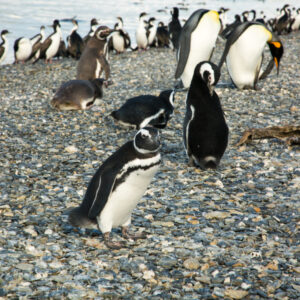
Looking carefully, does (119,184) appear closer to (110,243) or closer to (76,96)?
(110,243)

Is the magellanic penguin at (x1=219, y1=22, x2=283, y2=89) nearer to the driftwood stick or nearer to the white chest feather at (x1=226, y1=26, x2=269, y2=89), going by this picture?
the white chest feather at (x1=226, y1=26, x2=269, y2=89)

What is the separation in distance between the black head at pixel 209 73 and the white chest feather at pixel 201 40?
4062 mm

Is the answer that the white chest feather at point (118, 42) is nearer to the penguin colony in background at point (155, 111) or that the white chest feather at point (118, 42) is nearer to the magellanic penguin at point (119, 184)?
the penguin colony in background at point (155, 111)

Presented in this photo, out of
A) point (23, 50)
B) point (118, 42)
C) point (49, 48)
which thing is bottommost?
point (23, 50)

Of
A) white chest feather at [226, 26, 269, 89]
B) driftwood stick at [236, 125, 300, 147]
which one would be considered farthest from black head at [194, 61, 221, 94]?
white chest feather at [226, 26, 269, 89]

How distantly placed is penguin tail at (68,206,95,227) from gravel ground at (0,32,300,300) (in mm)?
145

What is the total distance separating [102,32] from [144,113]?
422cm

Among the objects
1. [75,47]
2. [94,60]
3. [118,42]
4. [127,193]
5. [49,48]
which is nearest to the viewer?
[127,193]

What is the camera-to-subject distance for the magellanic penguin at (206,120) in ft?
16.3

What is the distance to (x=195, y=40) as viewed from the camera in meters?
8.95

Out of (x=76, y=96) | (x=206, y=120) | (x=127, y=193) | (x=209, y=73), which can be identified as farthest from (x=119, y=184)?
(x=76, y=96)

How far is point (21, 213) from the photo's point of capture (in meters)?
3.99

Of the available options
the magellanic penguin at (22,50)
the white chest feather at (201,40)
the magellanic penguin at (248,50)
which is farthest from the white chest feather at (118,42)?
the magellanic penguin at (248,50)

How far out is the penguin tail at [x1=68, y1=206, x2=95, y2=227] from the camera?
11.3 feet
